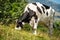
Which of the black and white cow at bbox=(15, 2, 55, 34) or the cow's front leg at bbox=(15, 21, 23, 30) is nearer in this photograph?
the cow's front leg at bbox=(15, 21, 23, 30)

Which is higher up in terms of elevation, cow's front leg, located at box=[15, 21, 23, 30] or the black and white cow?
the black and white cow

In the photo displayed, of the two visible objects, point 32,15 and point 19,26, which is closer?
point 19,26

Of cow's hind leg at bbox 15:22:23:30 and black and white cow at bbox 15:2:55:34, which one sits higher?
black and white cow at bbox 15:2:55:34

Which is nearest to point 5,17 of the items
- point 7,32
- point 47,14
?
point 47,14

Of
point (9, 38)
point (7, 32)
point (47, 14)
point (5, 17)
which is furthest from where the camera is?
point (47, 14)

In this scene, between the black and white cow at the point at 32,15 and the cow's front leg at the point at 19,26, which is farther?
the black and white cow at the point at 32,15

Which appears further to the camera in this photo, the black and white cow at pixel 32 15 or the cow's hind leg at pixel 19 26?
the black and white cow at pixel 32 15

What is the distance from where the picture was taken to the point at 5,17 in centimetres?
1622

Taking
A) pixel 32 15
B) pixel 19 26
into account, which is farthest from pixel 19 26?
pixel 32 15

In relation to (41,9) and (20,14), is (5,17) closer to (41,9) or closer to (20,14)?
(20,14)

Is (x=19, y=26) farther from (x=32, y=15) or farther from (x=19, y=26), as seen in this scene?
(x=32, y=15)

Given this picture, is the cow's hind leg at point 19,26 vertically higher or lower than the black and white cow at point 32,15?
lower

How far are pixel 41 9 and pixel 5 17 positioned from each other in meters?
2.33

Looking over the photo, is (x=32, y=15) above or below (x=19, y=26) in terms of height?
above
